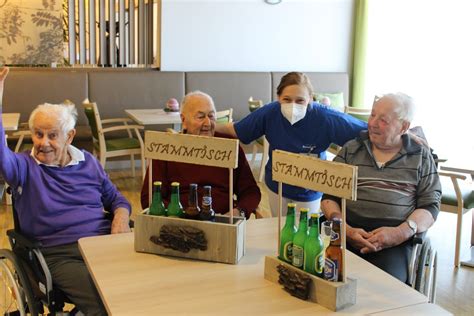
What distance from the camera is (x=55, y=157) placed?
2.25 metres

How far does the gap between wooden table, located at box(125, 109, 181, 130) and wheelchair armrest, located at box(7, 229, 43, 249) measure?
267 cm

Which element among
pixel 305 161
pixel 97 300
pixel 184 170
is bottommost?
pixel 97 300

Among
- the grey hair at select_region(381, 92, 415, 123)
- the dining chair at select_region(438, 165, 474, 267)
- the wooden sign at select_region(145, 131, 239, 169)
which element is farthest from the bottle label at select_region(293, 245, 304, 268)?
the dining chair at select_region(438, 165, 474, 267)

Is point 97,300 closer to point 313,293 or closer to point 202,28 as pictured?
point 313,293

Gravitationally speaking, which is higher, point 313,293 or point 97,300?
point 313,293

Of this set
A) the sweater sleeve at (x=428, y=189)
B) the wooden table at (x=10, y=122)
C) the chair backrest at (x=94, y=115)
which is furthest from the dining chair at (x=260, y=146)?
the sweater sleeve at (x=428, y=189)

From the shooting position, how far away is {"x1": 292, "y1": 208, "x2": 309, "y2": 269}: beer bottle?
1556 millimetres

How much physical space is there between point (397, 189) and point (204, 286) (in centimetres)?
112

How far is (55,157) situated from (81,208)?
0.75 feet

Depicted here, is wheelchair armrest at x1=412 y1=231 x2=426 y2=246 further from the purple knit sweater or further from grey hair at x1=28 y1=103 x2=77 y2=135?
grey hair at x1=28 y1=103 x2=77 y2=135

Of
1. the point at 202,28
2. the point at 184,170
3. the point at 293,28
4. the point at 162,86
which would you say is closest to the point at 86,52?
the point at 162,86

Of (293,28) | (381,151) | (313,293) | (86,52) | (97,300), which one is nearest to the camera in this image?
(313,293)

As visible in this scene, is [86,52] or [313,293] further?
Answer: [86,52]

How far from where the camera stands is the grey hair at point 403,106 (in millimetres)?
2393
